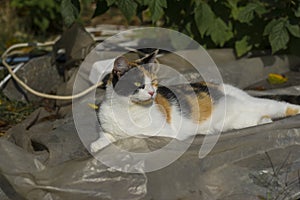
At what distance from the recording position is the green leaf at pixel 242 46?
3842 mm

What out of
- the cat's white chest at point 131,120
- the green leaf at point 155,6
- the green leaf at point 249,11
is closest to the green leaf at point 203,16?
the green leaf at point 249,11

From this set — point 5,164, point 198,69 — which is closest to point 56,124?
point 5,164

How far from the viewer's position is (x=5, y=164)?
2.38m

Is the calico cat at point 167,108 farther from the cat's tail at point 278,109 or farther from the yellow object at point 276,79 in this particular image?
the yellow object at point 276,79

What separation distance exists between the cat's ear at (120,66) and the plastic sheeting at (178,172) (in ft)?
1.03

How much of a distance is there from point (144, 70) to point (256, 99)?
0.81 metres

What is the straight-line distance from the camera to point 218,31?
12.6 ft

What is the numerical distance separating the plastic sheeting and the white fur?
11 centimetres

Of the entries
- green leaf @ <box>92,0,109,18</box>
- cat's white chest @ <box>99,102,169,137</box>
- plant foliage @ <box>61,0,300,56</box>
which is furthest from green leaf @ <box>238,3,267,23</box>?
cat's white chest @ <box>99,102,169,137</box>

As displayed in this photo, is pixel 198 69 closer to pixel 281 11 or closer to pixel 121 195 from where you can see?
pixel 281 11

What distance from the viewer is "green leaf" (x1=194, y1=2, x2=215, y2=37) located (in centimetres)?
372

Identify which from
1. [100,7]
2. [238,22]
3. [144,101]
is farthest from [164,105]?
[238,22]

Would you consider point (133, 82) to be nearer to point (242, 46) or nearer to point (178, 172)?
point (178, 172)

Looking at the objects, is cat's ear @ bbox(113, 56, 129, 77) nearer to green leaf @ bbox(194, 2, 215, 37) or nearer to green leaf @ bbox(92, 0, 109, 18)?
green leaf @ bbox(92, 0, 109, 18)
